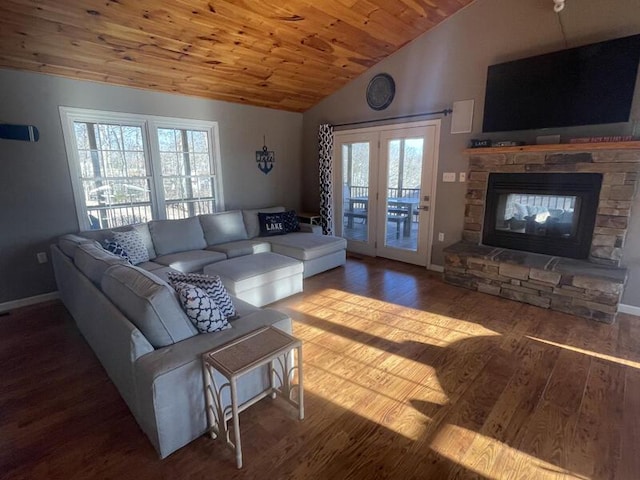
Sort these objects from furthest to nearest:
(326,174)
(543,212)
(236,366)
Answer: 1. (326,174)
2. (543,212)
3. (236,366)

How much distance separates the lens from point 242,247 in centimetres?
410

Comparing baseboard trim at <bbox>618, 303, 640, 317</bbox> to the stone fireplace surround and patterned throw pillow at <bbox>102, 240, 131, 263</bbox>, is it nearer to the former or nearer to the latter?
the stone fireplace surround

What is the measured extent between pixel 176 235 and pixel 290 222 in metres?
1.63

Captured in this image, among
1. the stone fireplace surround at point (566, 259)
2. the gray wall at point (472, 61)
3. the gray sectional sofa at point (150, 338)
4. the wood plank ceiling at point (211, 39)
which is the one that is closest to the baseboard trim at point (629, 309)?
the gray wall at point (472, 61)

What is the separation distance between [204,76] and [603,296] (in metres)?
4.85

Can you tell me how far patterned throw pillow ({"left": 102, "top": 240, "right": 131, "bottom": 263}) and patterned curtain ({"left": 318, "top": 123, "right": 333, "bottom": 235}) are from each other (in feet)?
10.1

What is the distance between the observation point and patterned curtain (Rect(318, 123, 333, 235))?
17.5 feet

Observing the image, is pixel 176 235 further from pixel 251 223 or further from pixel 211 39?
pixel 211 39

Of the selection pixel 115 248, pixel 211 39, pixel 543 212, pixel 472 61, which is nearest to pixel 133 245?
pixel 115 248

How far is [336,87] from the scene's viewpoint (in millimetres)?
5102

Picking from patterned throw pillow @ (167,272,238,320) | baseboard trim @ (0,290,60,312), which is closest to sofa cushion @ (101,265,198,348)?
patterned throw pillow @ (167,272,238,320)

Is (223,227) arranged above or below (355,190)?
below

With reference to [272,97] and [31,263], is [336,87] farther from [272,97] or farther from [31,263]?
[31,263]

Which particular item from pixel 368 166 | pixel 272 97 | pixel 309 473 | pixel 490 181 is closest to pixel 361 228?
pixel 368 166
